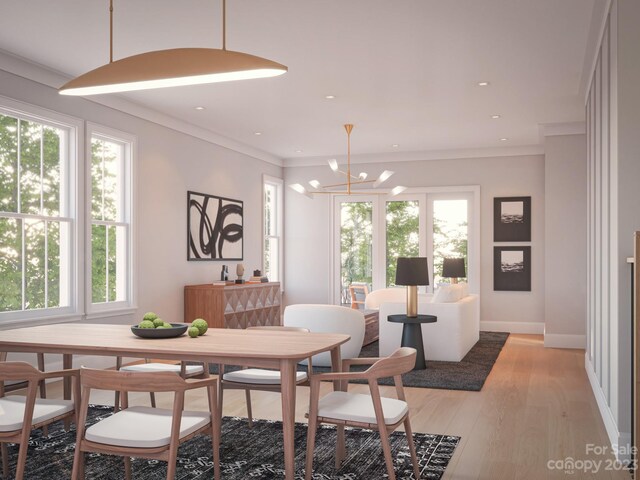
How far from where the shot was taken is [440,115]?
24.6 ft

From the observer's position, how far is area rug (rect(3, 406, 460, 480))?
11.0 ft

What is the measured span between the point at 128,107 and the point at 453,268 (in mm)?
5237

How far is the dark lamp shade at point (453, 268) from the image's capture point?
9.43 metres

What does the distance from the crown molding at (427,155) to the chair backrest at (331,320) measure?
4679 mm

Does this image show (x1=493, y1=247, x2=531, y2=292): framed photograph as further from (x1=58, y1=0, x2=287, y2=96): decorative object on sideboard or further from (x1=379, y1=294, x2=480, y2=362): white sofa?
(x1=58, y1=0, x2=287, y2=96): decorative object on sideboard

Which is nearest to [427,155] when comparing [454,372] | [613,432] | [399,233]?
[399,233]

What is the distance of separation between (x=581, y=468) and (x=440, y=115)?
4.88 m

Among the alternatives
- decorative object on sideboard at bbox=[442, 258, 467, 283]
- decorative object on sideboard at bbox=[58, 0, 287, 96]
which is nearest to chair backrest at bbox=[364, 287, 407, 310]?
decorative object on sideboard at bbox=[442, 258, 467, 283]

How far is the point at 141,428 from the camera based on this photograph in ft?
8.89

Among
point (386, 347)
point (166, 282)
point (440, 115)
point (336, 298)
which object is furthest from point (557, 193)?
point (166, 282)

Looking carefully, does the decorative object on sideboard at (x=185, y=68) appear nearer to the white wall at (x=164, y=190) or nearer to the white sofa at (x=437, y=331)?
the white wall at (x=164, y=190)

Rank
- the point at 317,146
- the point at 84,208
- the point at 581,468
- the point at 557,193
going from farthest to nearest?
the point at 317,146 < the point at 557,193 < the point at 84,208 < the point at 581,468

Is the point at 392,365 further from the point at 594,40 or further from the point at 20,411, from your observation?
the point at 594,40

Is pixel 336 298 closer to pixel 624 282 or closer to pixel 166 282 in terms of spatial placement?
pixel 166 282
